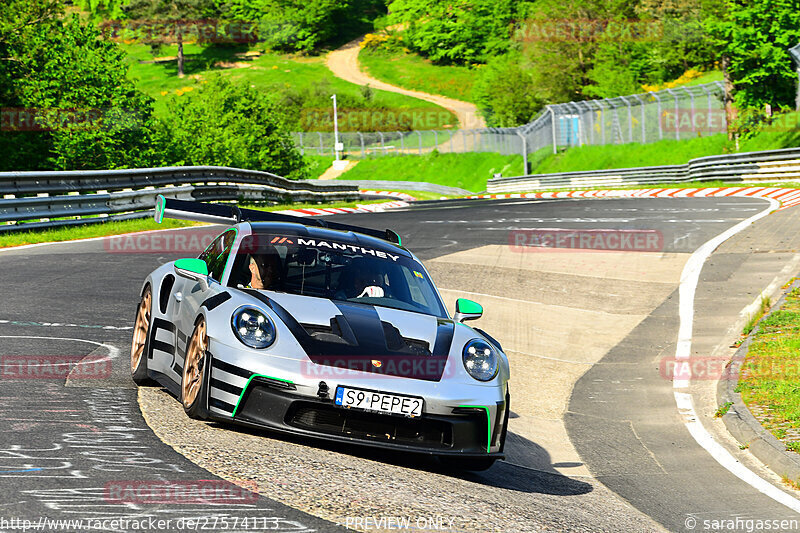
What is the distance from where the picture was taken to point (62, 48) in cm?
3147

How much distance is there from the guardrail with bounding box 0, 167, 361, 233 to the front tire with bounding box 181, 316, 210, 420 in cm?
1336

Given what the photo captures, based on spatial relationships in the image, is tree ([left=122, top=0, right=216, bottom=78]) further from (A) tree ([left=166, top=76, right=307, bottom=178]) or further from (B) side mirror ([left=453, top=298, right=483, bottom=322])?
(B) side mirror ([left=453, top=298, right=483, bottom=322])

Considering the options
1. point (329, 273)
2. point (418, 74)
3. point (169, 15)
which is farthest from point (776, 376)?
point (169, 15)

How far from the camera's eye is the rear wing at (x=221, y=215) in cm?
794

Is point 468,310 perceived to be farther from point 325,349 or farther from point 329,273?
point 325,349

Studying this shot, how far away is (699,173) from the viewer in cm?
4091

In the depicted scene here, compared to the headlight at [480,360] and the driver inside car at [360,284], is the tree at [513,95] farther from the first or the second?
the headlight at [480,360]

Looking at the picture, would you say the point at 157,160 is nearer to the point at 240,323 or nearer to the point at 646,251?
the point at 646,251

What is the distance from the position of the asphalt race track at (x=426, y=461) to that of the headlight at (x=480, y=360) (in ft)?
2.24

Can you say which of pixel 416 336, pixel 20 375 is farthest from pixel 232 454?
pixel 20 375

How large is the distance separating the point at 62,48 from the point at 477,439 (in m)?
28.7

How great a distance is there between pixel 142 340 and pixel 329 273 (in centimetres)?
174

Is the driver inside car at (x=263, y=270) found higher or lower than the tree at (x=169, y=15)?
lower

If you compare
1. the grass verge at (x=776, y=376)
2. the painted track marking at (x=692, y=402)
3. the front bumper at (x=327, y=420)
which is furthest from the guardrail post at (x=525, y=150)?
the front bumper at (x=327, y=420)
